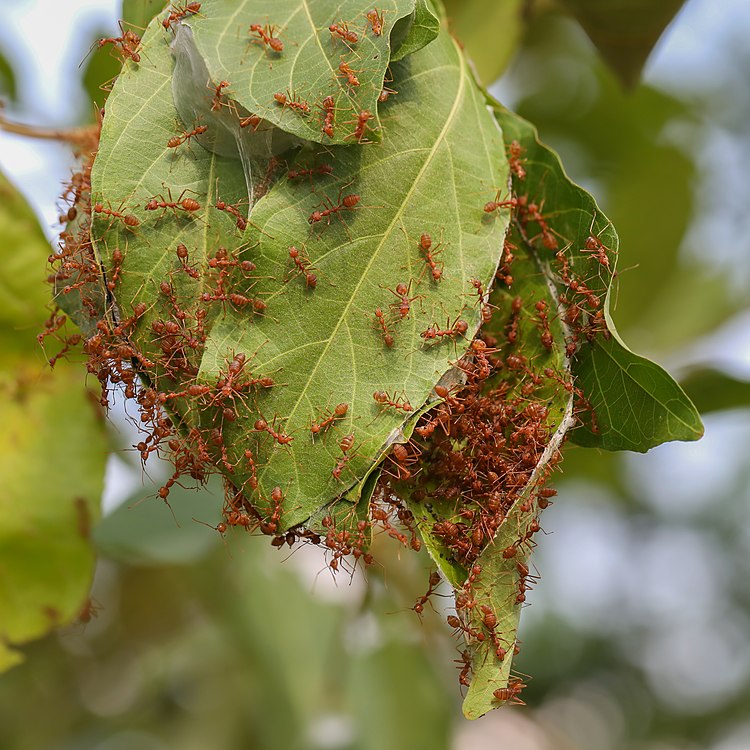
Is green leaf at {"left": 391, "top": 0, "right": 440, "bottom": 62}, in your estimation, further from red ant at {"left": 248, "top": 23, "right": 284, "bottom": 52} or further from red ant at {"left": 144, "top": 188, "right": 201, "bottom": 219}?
red ant at {"left": 144, "top": 188, "right": 201, "bottom": 219}

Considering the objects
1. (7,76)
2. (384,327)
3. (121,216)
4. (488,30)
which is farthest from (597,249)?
(7,76)

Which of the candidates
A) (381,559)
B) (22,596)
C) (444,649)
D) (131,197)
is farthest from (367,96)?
(444,649)

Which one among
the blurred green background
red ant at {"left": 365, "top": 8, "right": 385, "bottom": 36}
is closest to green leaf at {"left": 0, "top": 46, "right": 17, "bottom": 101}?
the blurred green background

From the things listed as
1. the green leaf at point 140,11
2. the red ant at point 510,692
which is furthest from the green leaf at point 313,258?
the red ant at point 510,692

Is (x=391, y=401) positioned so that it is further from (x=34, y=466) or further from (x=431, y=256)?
(x=34, y=466)

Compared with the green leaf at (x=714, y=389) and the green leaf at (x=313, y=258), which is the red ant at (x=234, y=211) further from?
the green leaf at (x=714, y=389)

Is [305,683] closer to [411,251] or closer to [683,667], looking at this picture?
[411,251]
